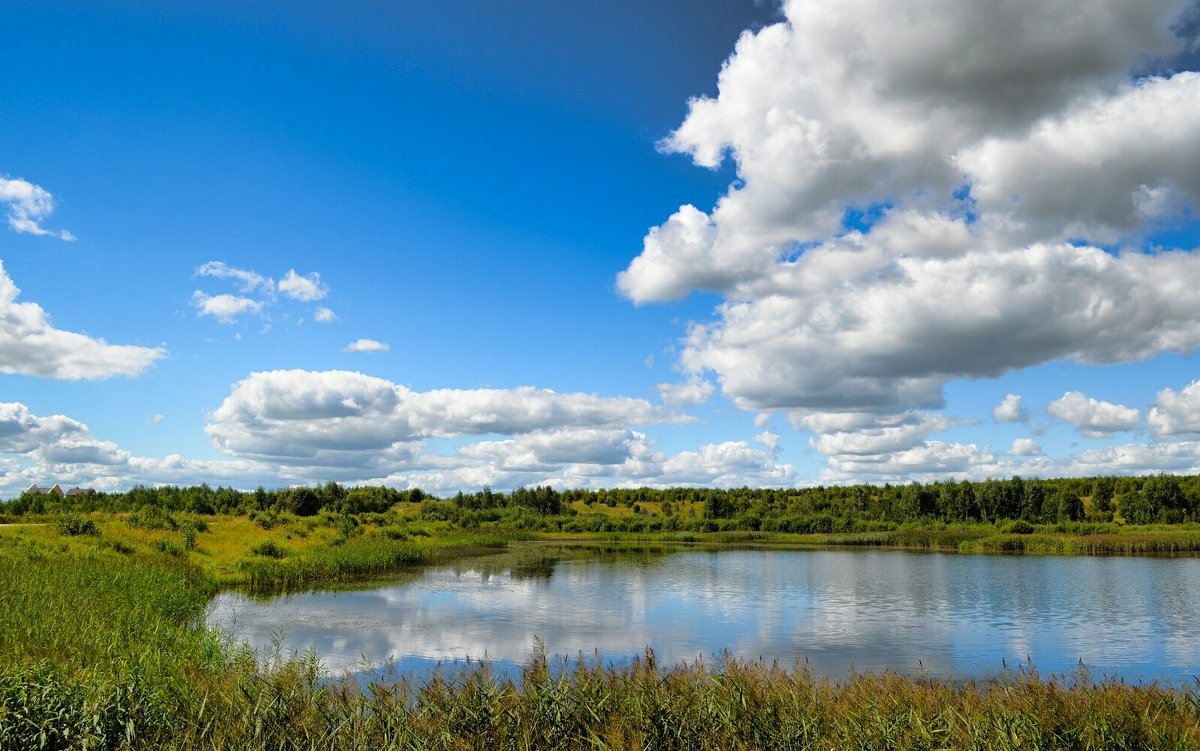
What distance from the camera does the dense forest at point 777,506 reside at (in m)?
104

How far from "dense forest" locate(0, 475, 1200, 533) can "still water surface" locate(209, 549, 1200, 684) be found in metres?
54.5

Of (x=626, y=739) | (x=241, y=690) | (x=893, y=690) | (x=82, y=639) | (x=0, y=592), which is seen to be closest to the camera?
(x=626, y=739)

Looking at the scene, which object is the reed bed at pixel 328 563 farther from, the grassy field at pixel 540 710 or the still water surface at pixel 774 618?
the grassy field at pixel 540 710

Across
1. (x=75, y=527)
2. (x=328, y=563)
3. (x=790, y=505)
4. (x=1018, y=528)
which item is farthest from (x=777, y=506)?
(x=75, y=527)

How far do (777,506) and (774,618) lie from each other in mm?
114140

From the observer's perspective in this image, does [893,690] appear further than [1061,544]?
No

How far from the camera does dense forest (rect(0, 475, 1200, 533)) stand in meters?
104

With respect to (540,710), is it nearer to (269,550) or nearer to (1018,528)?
(269,550)

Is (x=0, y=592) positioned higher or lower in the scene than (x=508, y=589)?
higher

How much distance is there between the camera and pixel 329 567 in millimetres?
48750

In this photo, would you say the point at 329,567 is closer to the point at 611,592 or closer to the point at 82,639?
the point at 611,592

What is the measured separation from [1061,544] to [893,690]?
7589 centimetres

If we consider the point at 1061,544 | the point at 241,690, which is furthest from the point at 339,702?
the point at 1061,544

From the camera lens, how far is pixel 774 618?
1339 inches
